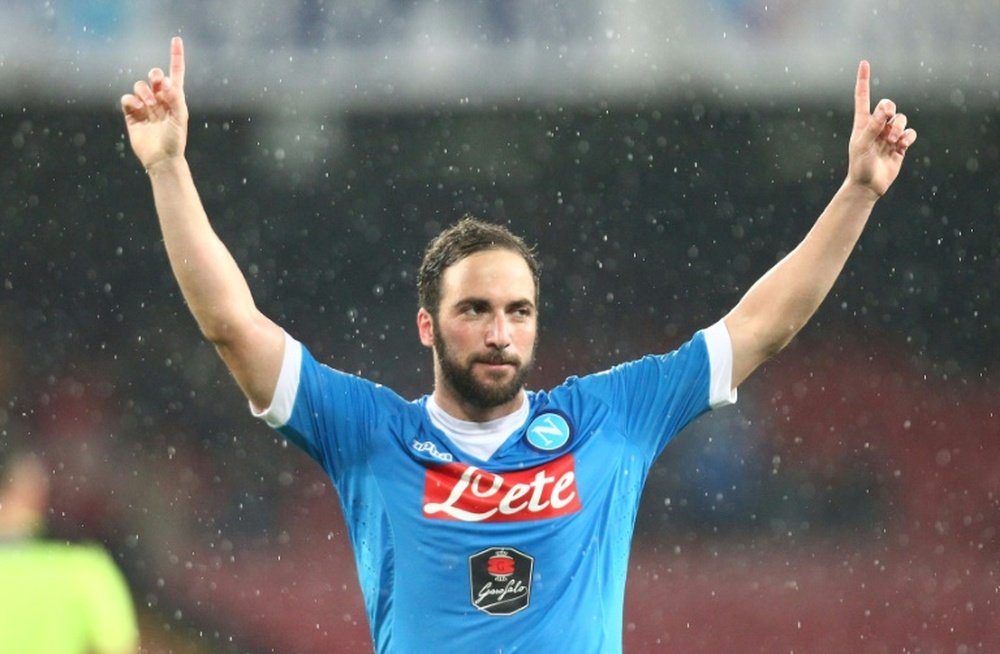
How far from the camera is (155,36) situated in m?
10.2

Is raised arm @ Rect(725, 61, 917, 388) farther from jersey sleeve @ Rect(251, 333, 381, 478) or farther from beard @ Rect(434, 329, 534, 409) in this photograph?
jersey sleeve @ Rect(251, 333, 381, 478)

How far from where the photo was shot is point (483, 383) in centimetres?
326

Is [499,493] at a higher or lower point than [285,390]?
lower

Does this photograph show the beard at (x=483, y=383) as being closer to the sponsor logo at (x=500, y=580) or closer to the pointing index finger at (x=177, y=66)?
the sponsor logo at (x=500, y=580)

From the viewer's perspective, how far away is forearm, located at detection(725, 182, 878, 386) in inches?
136

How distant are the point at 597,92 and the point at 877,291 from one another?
3204 millimetres

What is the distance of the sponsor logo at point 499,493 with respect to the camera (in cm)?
320

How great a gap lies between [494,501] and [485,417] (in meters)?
0.21

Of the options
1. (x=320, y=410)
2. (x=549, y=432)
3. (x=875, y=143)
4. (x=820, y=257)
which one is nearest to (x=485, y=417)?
(x=549, y=432)

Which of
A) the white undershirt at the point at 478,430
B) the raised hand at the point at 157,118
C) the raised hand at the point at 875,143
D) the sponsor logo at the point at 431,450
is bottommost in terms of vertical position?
the sponsor logo at the point at 431,450

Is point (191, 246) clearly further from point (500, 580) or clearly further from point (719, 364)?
point (719, 364)

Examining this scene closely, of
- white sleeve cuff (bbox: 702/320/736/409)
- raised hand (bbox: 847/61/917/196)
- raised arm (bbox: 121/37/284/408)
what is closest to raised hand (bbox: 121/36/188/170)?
raised arm (bbox: 121/37/284/408)

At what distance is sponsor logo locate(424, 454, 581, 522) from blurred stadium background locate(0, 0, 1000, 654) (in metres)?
7.43

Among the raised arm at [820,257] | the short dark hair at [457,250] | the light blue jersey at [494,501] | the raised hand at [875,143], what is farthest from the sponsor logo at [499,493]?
the raised hand at [875,143]
